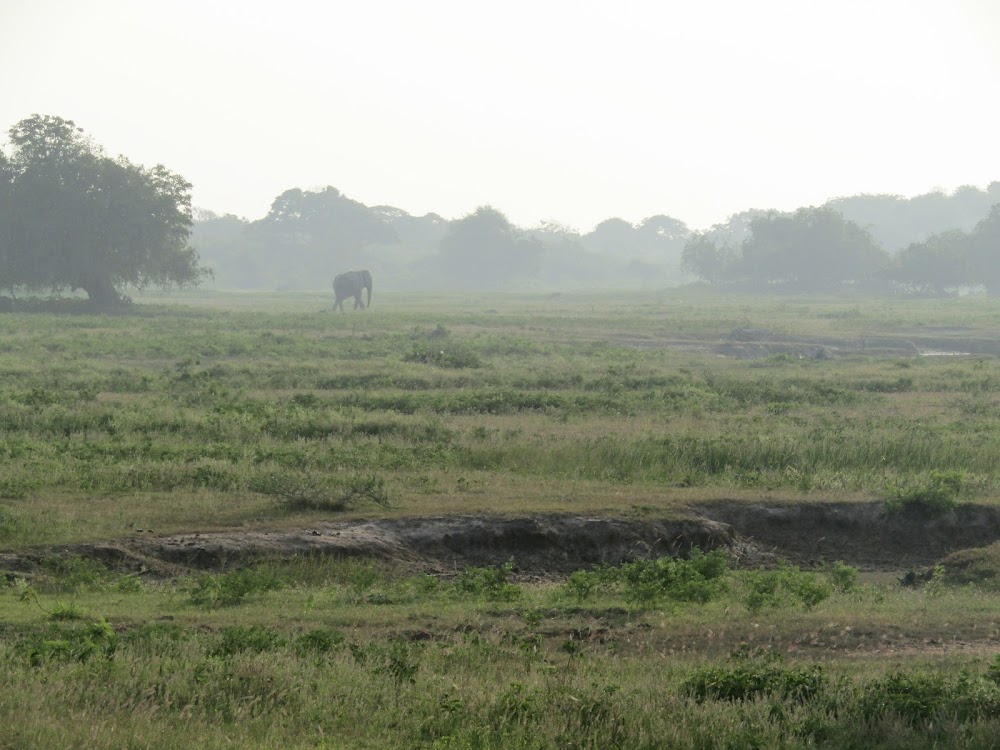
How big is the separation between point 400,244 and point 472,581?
117744 millimetres

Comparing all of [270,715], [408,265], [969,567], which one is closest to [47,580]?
[270,715]

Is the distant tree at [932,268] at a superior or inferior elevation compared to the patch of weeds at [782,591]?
superior

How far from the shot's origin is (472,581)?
9.99 m

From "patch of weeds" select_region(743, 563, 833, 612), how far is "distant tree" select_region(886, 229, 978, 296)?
6680cm

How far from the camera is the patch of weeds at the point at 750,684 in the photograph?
6984 mm

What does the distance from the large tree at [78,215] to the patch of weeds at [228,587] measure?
3917cm

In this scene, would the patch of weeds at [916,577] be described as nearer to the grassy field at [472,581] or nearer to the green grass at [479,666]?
the grassy field at [472,581]

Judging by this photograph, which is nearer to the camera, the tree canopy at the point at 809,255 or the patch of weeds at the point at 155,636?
the patch of weeds at the point at 155,636

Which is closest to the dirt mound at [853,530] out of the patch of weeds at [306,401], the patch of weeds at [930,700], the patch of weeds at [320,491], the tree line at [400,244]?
the patch of weeds at [320,491]

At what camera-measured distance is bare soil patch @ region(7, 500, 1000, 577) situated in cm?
1092

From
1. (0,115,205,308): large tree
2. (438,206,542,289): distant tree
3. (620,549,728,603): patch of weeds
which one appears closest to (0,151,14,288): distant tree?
(0,115,205,308): large tree

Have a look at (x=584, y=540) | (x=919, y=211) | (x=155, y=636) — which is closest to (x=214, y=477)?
(x=584, y=540)

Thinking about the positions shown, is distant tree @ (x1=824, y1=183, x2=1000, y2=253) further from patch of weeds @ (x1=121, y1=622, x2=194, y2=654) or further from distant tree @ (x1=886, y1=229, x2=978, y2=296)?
patch of weeds @ (x1=121, y1=622, x2=194, y2=654)

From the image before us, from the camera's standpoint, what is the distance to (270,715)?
21.6 feet
